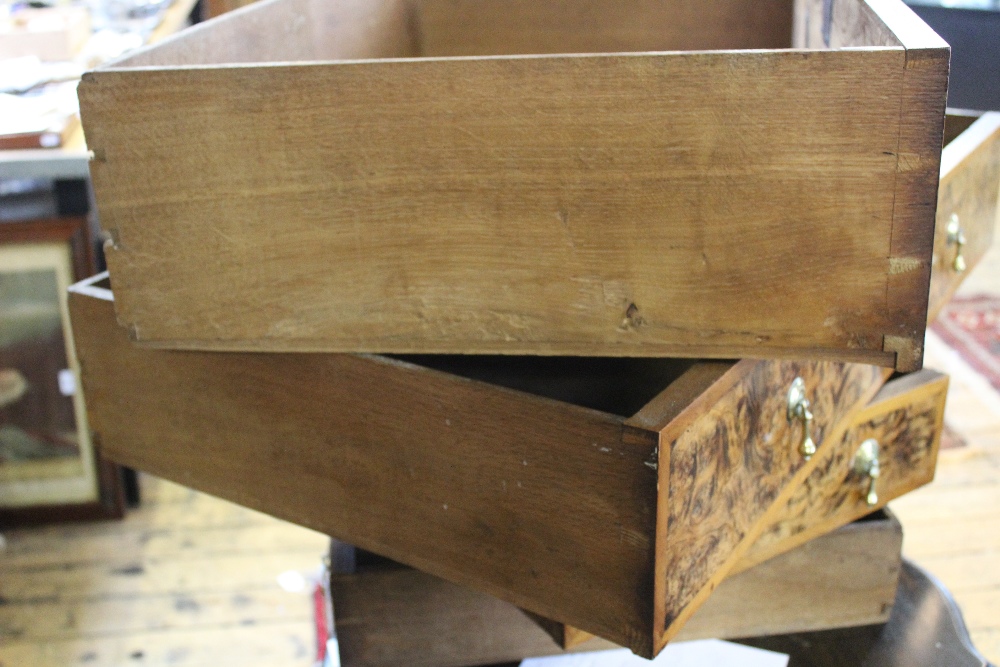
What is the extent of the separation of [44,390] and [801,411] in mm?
1517

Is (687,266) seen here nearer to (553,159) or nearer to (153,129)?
(553,159)

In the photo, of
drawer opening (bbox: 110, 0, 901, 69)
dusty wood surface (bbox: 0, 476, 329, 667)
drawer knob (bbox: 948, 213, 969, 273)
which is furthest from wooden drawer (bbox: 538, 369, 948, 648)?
dusty wood surface (bbox: 0, 476, 329, 667)

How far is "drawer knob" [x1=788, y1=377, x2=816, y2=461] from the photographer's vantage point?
0.84m

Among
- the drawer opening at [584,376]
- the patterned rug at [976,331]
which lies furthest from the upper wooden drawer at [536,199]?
the patterned rug at [976,331]

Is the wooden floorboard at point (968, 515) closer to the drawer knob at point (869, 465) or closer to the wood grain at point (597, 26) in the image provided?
the drawer knob at point (869, 465)

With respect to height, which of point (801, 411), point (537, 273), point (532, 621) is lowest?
point (532, 621)

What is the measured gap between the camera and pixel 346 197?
31.0 inches

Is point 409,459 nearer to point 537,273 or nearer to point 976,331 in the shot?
point 537,273

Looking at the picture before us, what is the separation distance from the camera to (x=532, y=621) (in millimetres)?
970

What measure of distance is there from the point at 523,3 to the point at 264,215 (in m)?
0.66

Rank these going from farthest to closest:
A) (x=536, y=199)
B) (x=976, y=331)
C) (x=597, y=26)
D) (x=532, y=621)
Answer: (x=976, y=331), (x=597, y=26), (x=532, y=621), (x=536, y=199)

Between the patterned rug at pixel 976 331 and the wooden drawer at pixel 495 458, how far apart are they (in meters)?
1.75

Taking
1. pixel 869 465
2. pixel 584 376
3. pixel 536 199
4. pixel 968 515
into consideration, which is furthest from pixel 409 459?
pixel 968 515

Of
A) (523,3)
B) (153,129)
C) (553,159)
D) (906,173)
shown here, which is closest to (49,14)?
(523,3)
